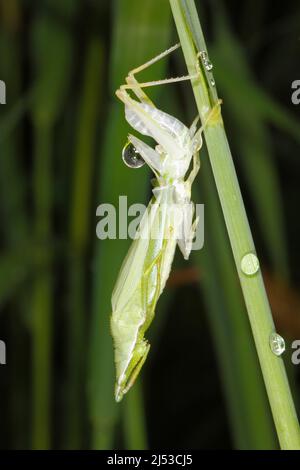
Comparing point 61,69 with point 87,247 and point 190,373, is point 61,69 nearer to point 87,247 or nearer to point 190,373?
point 87,247

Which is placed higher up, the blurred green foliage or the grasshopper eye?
the blurred green foliage

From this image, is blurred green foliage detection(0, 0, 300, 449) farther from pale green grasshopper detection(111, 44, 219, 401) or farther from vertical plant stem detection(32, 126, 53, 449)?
pale green grasshopper detection(111, 44, 219, 401)

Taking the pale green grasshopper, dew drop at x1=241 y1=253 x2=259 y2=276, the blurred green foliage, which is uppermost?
the blurred green foliage

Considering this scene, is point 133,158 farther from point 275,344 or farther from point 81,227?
point 81,227

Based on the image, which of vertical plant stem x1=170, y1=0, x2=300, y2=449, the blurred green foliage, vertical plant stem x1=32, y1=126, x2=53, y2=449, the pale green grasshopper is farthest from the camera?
vertical plant stem x1=32, y1=126, x2=53, y2=449

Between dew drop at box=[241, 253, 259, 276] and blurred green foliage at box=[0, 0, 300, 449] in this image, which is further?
blurred green foliage at box=[0, 0, 300, 449]

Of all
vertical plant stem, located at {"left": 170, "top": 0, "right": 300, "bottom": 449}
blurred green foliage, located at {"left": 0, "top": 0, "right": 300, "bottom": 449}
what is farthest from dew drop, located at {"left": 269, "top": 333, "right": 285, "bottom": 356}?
blurred green foliage, located at {"left": 0, "top": 0, "right": 300, "bottom": 449}

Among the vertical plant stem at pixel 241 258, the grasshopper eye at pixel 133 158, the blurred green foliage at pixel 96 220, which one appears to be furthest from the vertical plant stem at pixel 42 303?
the vertical plant stem at pixel 241 258

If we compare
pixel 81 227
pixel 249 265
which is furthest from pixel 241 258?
pixel 81 227
